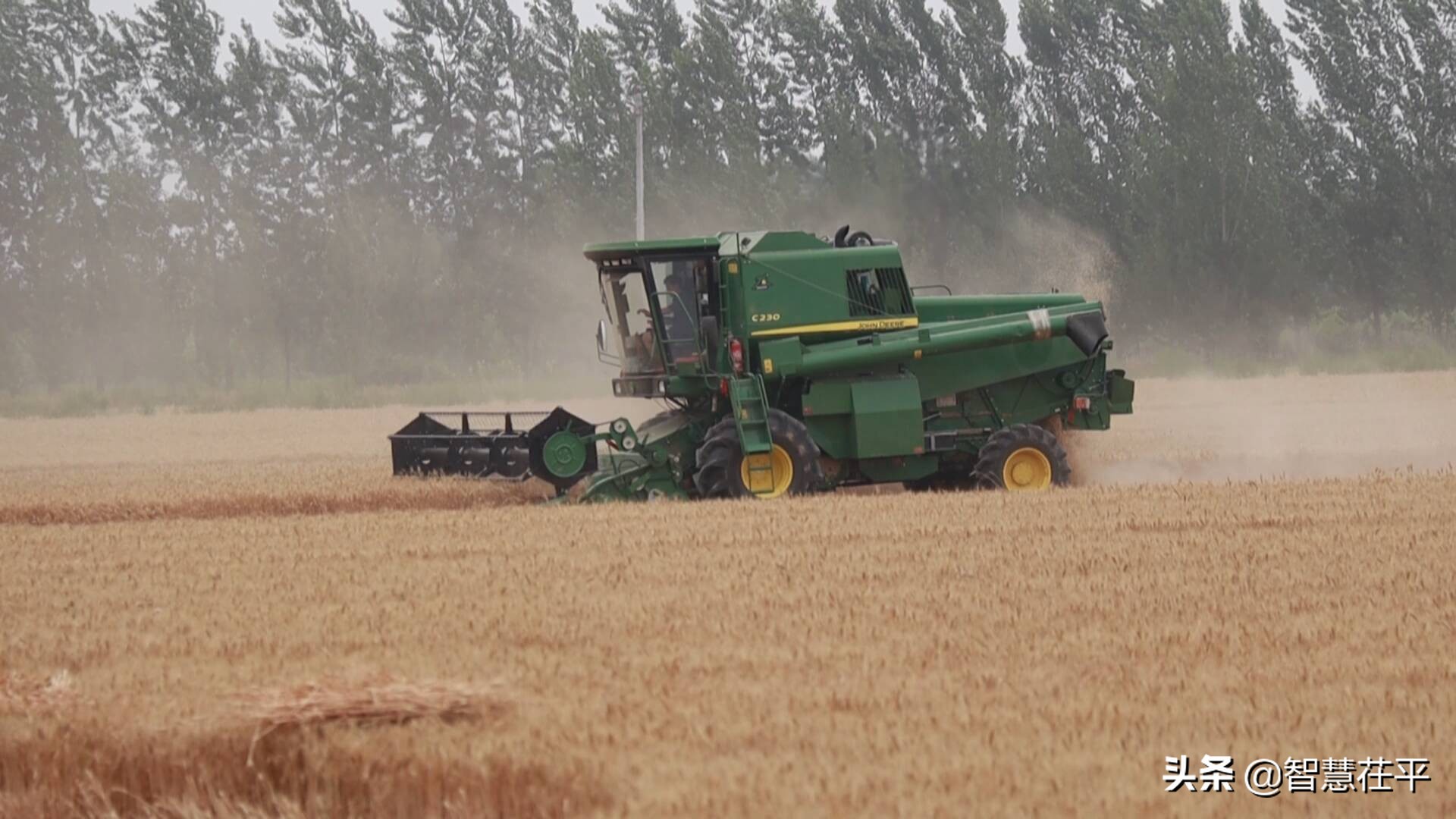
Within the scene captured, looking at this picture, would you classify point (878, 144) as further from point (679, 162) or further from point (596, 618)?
point (596, 618)

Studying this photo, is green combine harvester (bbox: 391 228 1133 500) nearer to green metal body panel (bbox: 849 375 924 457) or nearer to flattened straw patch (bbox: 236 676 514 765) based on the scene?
green metal body panel (bbox: 849 375 924 457)

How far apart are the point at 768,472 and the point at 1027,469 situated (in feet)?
6.72

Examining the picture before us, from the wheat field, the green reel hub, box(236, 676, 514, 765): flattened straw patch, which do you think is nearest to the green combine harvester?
the green reel hub

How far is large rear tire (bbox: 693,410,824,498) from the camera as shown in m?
13.1

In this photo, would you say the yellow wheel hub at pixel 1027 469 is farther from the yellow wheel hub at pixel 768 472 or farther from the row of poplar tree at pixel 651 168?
the row of poplar tree at pixel 651 168

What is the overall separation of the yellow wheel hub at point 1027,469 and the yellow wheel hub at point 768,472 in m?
1.72

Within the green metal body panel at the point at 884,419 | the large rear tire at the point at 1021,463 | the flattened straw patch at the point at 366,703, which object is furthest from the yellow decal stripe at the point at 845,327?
the flattened straw patch at the point at 366,703

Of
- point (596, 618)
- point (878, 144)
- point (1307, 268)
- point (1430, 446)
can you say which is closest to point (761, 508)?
point (596, 618)

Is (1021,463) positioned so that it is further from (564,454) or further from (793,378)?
(564,454)

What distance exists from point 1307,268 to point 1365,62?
20.7 ft

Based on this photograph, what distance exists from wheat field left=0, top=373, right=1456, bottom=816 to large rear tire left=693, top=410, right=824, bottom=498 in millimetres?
715

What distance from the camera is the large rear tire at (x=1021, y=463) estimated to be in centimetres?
1359

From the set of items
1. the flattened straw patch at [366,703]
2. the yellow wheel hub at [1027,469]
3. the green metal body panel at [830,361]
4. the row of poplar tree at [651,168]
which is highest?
the row of poplar tree at [651,168]

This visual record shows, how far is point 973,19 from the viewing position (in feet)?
145
